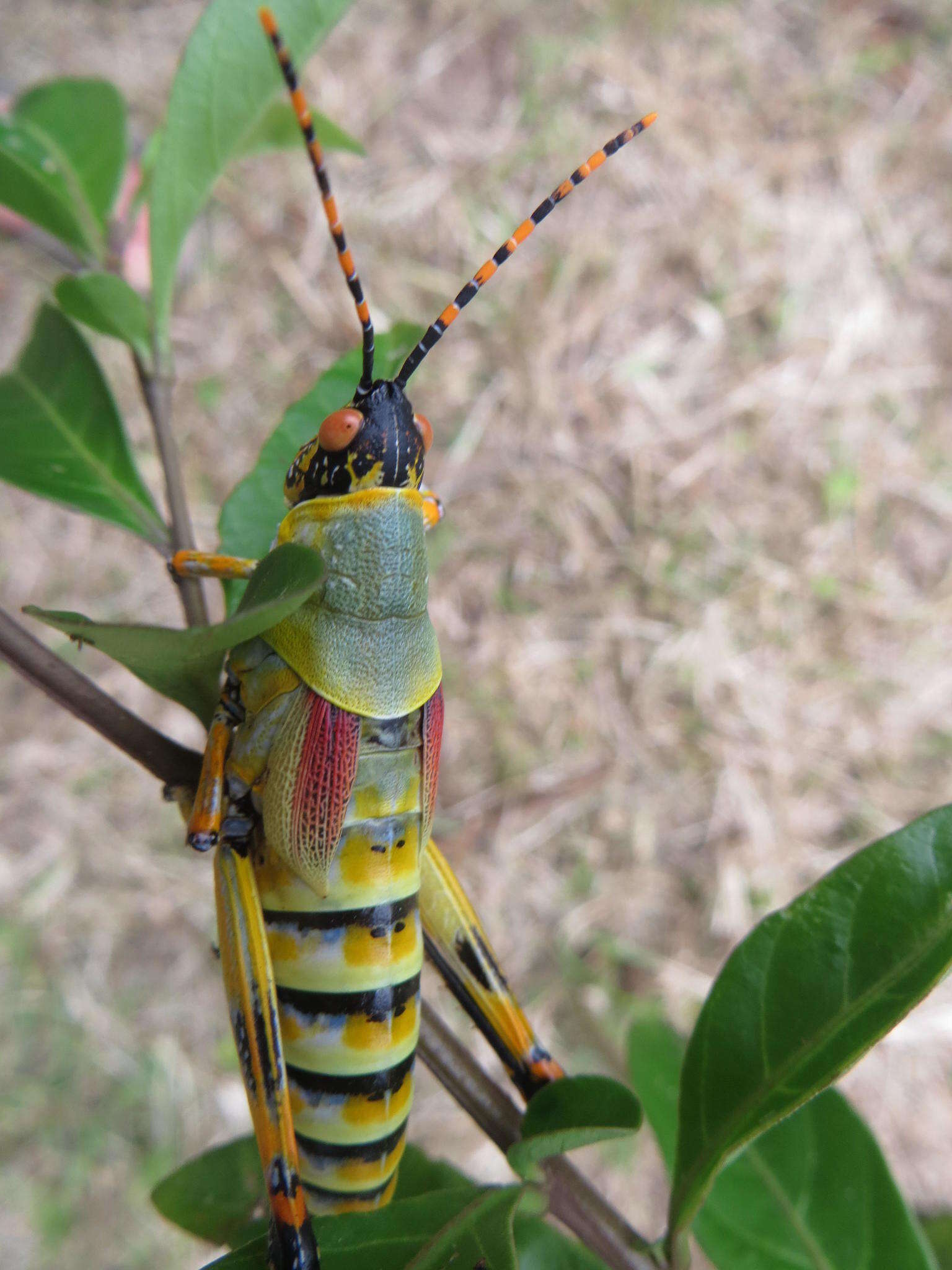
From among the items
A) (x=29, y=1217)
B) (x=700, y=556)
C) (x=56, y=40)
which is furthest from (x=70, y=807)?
(x=56, y=40)

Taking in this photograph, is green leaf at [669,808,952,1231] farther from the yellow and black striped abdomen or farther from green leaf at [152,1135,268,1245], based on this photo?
green leaf at [152,1135,268,1245]

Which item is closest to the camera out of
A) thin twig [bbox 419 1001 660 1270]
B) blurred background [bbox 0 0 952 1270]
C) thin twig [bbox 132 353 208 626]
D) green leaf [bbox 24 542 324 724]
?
green leaf [bbox 24 542 324 724]

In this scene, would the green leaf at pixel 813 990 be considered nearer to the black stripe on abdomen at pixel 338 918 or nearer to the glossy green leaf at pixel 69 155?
the black stripe on abdomen at pixel 338 918

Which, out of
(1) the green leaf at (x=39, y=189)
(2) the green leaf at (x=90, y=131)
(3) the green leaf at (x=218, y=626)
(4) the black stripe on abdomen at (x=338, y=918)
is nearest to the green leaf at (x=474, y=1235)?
(4) the black stripe on abdomen at (x=338, y=918)

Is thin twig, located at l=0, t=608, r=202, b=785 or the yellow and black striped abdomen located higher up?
thin twig, located at l=0, t=608, r=202, b=785

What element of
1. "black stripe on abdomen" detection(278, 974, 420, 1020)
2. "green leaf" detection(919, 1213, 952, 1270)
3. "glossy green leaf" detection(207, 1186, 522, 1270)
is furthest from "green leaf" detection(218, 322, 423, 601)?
"green leaf" detection(919, 1213, 952, 1270)

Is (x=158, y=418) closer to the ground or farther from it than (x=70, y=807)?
farther from it

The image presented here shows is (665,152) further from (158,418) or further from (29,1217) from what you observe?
(29,1217)
